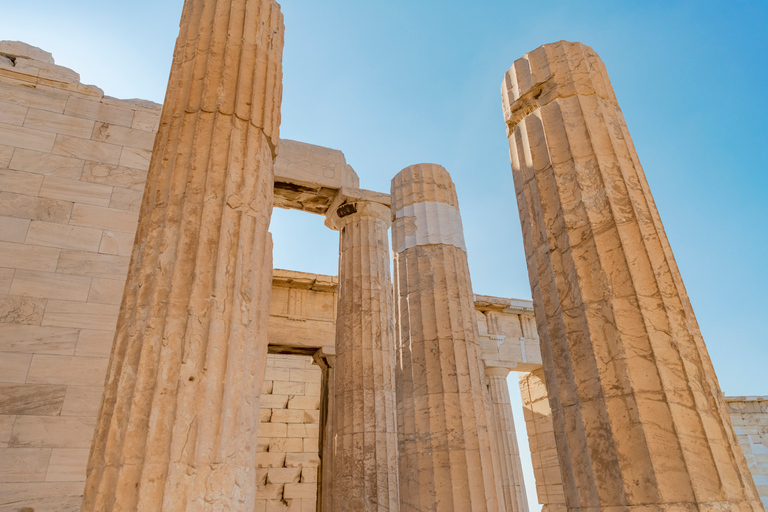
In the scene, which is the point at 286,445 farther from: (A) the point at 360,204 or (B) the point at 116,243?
(B) the point at 116,243

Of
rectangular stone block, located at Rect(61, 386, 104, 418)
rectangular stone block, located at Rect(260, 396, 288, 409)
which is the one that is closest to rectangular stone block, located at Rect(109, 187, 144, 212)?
rectangular stone block, located at Rect(61, 386, 104, 418)

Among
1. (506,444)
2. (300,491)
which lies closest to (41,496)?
(300,491)

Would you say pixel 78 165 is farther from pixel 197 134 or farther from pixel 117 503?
pixel 117 503

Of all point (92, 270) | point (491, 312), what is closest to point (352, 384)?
point (92, 270)

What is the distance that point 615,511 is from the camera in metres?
3.78

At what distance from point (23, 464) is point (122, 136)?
550 centimetres

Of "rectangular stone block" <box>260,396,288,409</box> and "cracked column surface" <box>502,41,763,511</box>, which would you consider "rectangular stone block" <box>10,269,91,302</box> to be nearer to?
"cracked column surface" <box>502,41,763,511</box>

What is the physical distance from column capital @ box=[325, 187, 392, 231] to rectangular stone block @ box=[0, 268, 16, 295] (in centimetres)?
807

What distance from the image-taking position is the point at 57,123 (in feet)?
28.2

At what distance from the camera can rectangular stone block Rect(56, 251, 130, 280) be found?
7.67 metres

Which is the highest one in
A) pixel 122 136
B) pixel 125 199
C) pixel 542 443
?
pixel 122 136

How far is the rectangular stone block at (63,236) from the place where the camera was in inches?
303

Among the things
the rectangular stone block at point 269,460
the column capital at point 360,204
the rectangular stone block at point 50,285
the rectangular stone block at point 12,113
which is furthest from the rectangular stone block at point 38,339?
the rectangular stone block at point 269,460

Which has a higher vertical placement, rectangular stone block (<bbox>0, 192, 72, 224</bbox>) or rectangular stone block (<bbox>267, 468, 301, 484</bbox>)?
rectangular stone block (<bbox>0, 192, 72, 224</bbox>)
